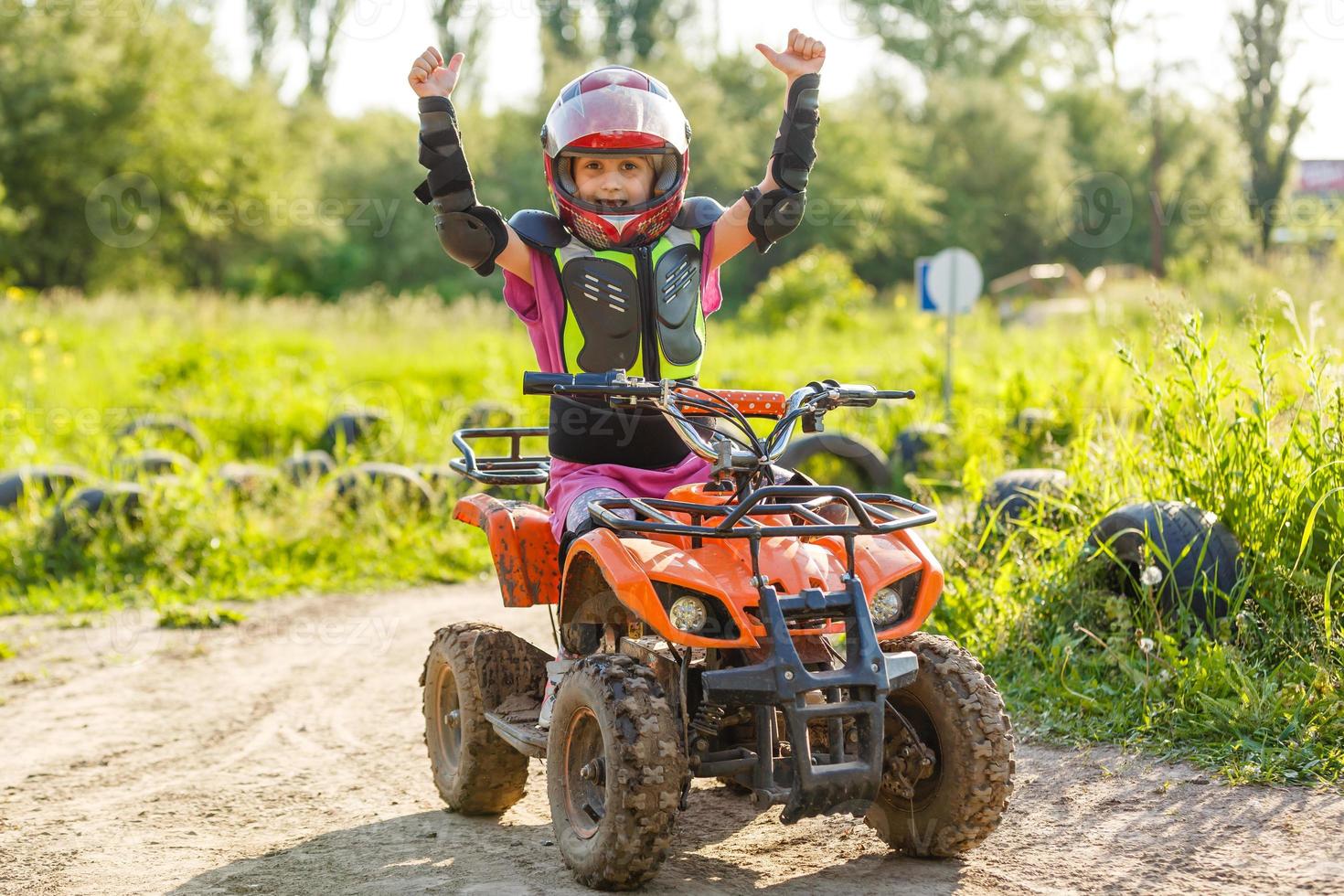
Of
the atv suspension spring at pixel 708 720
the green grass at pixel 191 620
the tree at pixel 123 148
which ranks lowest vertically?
the green grass at pixel 191 620

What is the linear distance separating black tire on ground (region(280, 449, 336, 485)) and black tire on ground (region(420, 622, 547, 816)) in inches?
232

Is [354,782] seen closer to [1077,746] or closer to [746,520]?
[746,520]

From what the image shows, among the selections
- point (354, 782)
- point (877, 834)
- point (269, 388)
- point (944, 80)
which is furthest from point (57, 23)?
point (944, 80)

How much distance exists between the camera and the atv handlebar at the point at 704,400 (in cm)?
372

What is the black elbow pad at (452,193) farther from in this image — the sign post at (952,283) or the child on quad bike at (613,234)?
the sign post at (952,283)

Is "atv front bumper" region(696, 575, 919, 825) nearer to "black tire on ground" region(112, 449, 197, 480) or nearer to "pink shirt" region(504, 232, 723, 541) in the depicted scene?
"pink shirt" region(504, 232, 723, 541)

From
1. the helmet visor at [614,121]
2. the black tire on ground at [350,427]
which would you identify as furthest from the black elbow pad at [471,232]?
the black tire on ground at [350,427]

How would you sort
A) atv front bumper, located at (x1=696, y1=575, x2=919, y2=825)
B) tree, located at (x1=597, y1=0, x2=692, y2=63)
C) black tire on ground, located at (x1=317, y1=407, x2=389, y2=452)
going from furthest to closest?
1. tree, located at (x1=597, y1=0, x2=692, y2=63)
2. black tire on ground, located at (x1=317, y1=407, x2=389, y2=452)
3. atv front bumper, located at (x1=696, y1=575, x2=919, y2=825)

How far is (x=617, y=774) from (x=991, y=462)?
6.02 m

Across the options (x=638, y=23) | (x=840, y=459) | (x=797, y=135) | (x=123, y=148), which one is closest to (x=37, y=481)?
(x=840, y=459)

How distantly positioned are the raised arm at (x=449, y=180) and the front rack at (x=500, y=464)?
0.65 m

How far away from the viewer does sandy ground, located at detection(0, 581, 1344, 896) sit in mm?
3953

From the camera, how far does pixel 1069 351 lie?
12.4m

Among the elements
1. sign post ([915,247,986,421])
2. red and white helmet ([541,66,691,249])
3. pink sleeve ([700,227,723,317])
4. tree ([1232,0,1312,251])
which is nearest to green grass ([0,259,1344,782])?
sign post ([915,247,986,421])
